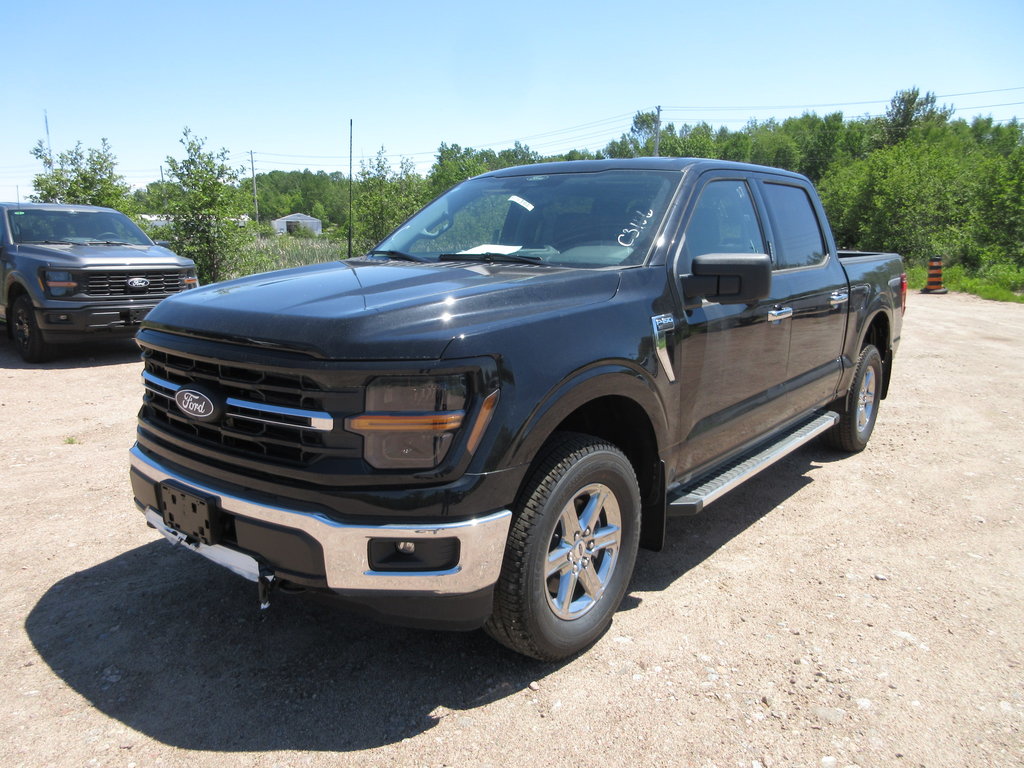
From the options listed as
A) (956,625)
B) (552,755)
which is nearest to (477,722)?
(552,755)

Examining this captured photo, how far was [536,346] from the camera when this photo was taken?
2449 mm

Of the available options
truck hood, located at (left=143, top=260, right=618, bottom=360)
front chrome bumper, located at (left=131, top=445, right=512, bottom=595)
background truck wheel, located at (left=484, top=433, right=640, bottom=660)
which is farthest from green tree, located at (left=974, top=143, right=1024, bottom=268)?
front chrome bumper, located at (left=131, top=445, right=512, bottom=595)

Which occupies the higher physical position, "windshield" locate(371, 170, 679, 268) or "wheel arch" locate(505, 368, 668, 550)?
"windshield" locate(371, 170, 679, 268)

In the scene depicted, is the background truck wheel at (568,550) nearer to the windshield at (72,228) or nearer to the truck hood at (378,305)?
the truck hood at (378,305)

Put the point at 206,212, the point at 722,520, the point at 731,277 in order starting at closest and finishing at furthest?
the point at 731,277
the point at 722,520
the point at 206,212

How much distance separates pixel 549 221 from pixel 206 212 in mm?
11478

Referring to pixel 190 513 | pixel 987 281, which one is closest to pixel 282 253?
pixel 190 513

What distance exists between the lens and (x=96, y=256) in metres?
8.45

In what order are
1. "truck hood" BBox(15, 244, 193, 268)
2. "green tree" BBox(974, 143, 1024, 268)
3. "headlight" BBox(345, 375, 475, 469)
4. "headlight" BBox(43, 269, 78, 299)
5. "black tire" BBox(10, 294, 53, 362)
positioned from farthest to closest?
1. "green tree" BBox(974, 143, 1024, 268)
2. "black tire" BBox(10, 294, 53, 362)
3. "truck hood" BBox(15, 244, 193, 268)
4. "headlight" BBox(43, 269, 78, 299)
5. "headlight" BBox(345, 375, 475, 469)

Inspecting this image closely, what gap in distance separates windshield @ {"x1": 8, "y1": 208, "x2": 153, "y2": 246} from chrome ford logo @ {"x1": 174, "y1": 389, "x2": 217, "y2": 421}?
7.98 m

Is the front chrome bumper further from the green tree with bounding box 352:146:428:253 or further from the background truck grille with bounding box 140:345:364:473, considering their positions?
the green tree with bounding box 352:146:428:253

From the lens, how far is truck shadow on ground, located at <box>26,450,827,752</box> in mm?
2434

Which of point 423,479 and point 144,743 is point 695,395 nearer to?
point 423,479

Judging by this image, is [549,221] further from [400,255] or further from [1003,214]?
[1003,214]
